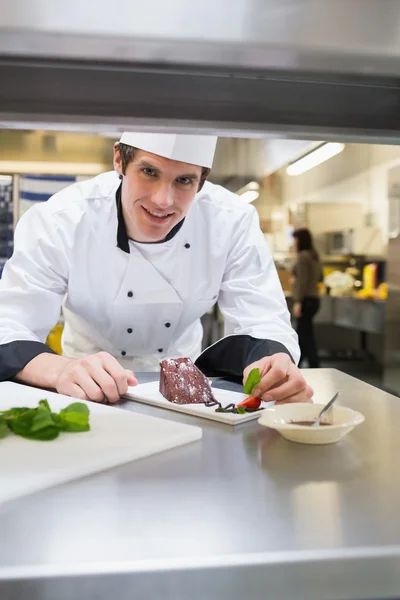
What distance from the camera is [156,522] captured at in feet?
1.99

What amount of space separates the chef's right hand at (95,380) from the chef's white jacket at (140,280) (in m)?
0.33

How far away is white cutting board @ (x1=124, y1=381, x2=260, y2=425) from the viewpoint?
1037 mm

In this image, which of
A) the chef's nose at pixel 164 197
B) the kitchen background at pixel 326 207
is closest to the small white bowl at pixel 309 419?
the chef's nose at pixel 164 197

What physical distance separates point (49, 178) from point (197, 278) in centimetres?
280

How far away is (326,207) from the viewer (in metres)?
7.68

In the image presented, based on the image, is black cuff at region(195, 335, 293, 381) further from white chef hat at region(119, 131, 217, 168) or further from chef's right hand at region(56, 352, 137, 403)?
white chef hat at region(119, 131, 217, 168)

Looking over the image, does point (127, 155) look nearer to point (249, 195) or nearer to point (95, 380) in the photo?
point (95, 380)

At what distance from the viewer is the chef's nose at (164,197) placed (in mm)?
1507

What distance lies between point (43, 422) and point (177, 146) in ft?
2.70

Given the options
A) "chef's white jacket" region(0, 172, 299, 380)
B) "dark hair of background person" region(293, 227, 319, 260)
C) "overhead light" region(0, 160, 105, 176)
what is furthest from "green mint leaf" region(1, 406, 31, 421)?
"dark hair of background person" region(293, 227, 319, 260)

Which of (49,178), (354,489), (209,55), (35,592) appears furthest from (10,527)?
(49,178)

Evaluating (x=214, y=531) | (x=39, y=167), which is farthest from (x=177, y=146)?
(x=39, y=167)

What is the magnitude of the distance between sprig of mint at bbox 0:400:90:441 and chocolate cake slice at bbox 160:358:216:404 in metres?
0.26

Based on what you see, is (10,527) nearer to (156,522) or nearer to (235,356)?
(156,522)
